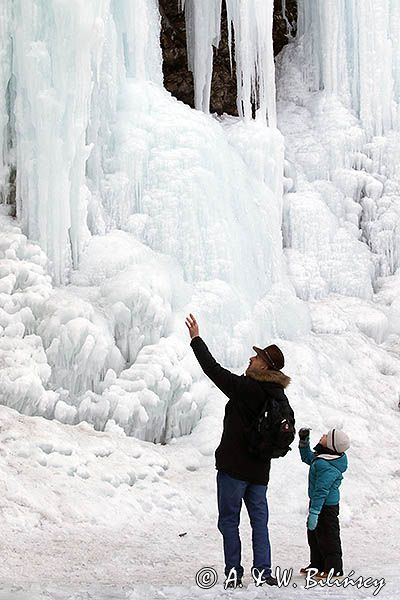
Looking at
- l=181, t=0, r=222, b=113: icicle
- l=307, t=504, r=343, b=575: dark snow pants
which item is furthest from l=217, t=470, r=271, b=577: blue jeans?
l=181, t=0, r=222, b=113: icicle

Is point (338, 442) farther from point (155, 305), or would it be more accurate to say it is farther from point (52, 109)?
point (52, 109)

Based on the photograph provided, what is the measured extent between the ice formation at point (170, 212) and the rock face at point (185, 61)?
145 cm

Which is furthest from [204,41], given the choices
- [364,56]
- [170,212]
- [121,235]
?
[121,235]

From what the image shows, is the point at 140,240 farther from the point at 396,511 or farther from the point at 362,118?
the point at 362,118

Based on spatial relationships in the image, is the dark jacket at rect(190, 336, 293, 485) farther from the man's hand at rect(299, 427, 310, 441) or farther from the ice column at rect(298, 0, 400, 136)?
the ice column at rect(298, 0, 400, 136)

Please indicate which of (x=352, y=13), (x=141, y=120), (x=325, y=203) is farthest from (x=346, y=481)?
(x=352, y=13)

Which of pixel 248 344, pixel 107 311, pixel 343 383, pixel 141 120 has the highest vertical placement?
pixel 141 120

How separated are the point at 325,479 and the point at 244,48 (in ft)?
35.0

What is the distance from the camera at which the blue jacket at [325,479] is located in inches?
202

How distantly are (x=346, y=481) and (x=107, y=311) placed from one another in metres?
3.55

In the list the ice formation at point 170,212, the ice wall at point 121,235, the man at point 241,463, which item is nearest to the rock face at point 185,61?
the ice formation at point 170,212

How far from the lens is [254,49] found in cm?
1425

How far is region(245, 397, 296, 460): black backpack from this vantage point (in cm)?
452

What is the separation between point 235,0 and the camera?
1404 centimetres
